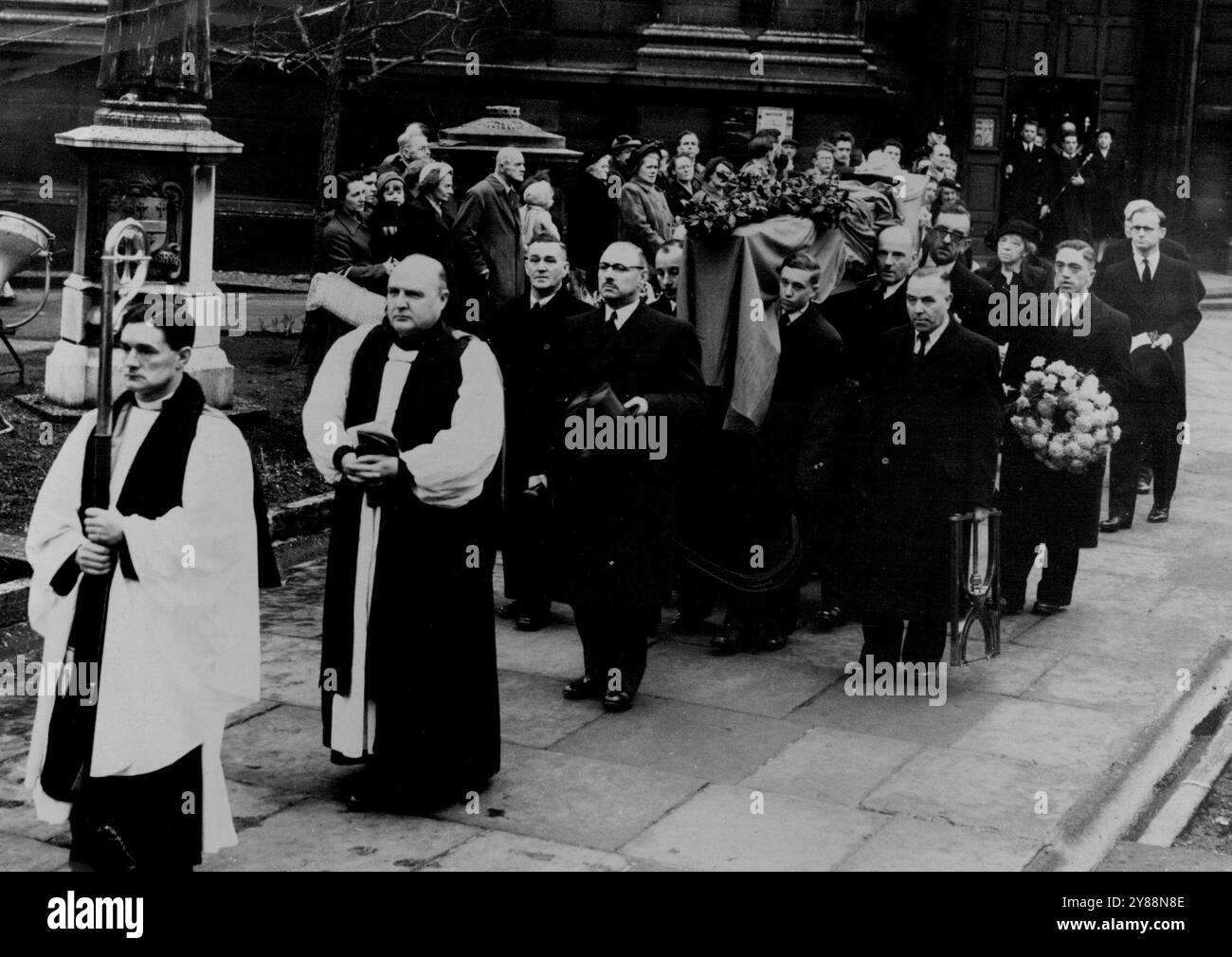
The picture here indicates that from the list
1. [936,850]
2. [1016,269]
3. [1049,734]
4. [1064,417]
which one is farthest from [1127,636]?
[936,850]

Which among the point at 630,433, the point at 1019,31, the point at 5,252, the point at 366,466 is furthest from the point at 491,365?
the point at 1019,31

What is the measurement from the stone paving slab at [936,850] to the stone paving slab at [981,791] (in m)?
0.09

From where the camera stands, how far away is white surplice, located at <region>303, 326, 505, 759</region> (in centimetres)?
621

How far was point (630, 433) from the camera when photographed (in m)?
7.55

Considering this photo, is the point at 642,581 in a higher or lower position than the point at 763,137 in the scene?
lower

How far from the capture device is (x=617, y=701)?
7.65 metres

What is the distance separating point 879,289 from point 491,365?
3.46m

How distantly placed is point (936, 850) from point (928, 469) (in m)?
2.17

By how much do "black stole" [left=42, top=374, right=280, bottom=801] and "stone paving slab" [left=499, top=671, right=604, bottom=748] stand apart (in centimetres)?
218

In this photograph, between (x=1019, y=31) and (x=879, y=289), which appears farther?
(x=1019, y=31)

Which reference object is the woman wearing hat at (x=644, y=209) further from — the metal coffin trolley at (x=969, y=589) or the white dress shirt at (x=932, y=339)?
the white dress shirt at (x=932, y=339)

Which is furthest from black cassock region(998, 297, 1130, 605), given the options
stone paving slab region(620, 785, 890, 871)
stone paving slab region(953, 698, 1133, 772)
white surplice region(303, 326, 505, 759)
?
white surplice region(303, 326, 505, 759)

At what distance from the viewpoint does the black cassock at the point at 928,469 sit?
7.92m
